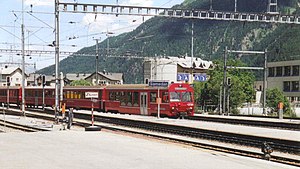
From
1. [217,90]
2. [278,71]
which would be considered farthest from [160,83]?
[278,71]

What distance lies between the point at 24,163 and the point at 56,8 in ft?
62.6

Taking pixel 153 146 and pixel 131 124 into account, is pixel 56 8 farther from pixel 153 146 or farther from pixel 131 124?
pixel 153 146

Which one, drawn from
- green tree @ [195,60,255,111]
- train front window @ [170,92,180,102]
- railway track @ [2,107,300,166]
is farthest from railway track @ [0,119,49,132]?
green tree @ [195,60,255,111]

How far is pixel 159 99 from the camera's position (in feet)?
123

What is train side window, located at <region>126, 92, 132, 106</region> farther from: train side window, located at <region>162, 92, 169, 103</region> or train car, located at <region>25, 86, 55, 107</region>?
train car, located at <region>25, 86, 55, 107</region>

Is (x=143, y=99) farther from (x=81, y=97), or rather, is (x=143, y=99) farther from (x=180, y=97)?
(x=81, y=97)

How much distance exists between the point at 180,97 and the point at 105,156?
22.5m

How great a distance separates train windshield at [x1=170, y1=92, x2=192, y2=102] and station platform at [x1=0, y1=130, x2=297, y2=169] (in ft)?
53.7

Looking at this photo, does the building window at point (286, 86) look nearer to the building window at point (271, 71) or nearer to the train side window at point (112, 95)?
the building window at point (271, 71)

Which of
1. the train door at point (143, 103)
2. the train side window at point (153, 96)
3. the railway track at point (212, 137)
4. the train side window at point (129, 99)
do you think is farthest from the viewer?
the train side window at point (129, 99)

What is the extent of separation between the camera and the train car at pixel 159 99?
38.6 m

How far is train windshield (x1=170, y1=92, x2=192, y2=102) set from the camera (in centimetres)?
3856

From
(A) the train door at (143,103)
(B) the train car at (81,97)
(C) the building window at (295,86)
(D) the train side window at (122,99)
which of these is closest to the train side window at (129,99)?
(D) the train side window at (122,99)

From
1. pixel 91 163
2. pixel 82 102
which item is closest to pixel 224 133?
pixel 91 163
